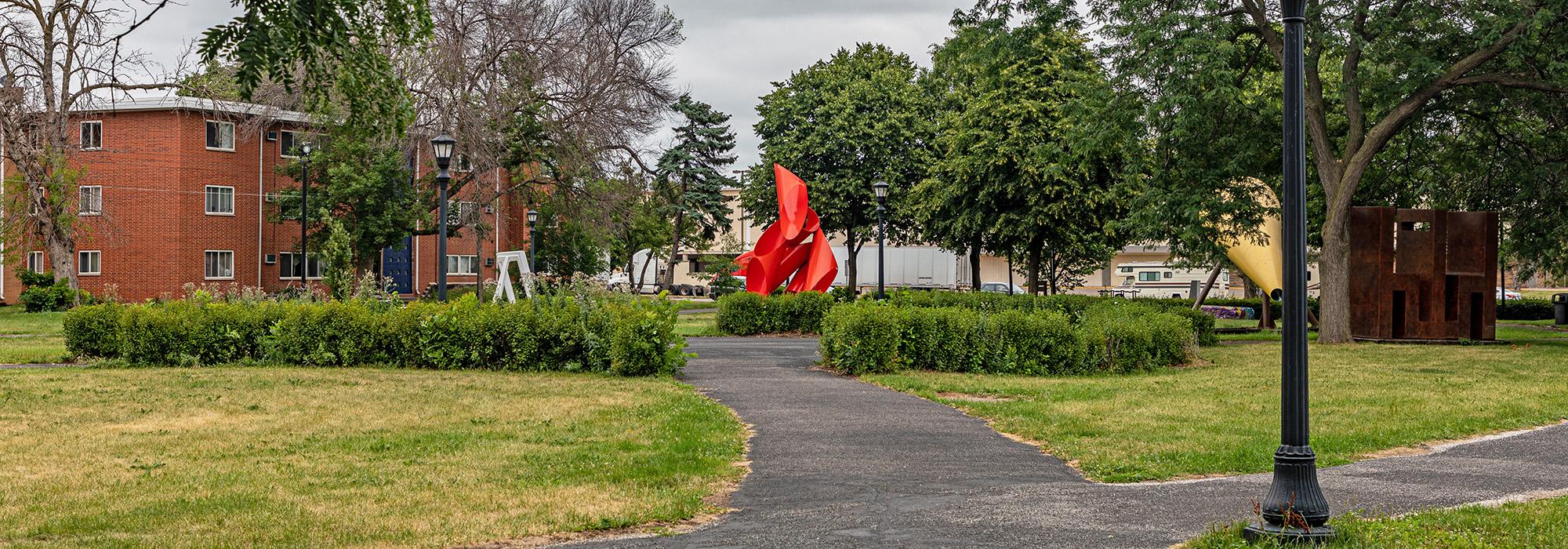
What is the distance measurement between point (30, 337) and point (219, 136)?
21.4m

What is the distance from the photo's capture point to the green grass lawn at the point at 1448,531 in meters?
6.55

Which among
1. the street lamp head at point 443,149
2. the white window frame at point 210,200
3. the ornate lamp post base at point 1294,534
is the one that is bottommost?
the ornate lamp post base at point 1294,534

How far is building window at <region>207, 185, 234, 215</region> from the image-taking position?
45531 millimetres

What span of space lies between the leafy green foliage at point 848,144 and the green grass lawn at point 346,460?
3424cm

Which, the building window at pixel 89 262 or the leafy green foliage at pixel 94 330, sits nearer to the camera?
the leafy green foliage at pixel 94 330

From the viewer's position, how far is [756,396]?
48.3 ft

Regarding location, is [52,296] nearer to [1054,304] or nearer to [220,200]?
[220,200]

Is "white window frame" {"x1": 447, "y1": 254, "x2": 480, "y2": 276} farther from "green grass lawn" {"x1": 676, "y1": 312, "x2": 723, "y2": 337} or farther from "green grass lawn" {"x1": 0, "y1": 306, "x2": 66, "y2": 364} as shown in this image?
"green grass lawn" {"x1": 0, "y1": 306, "x2": 66, "y2": 364}

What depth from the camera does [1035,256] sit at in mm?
39156

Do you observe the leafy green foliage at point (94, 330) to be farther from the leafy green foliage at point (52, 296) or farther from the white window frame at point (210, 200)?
the white window frame at point (210, 200)

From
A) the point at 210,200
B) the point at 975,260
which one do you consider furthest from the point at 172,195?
the point at 975,260

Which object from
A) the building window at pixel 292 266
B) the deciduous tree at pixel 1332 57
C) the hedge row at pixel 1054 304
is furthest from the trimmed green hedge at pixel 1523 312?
the building window at pixel 292 266

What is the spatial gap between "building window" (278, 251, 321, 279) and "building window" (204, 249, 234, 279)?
1.88 meters

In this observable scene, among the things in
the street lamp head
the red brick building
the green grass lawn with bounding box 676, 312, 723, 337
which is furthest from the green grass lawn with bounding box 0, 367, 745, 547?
the red brick building
